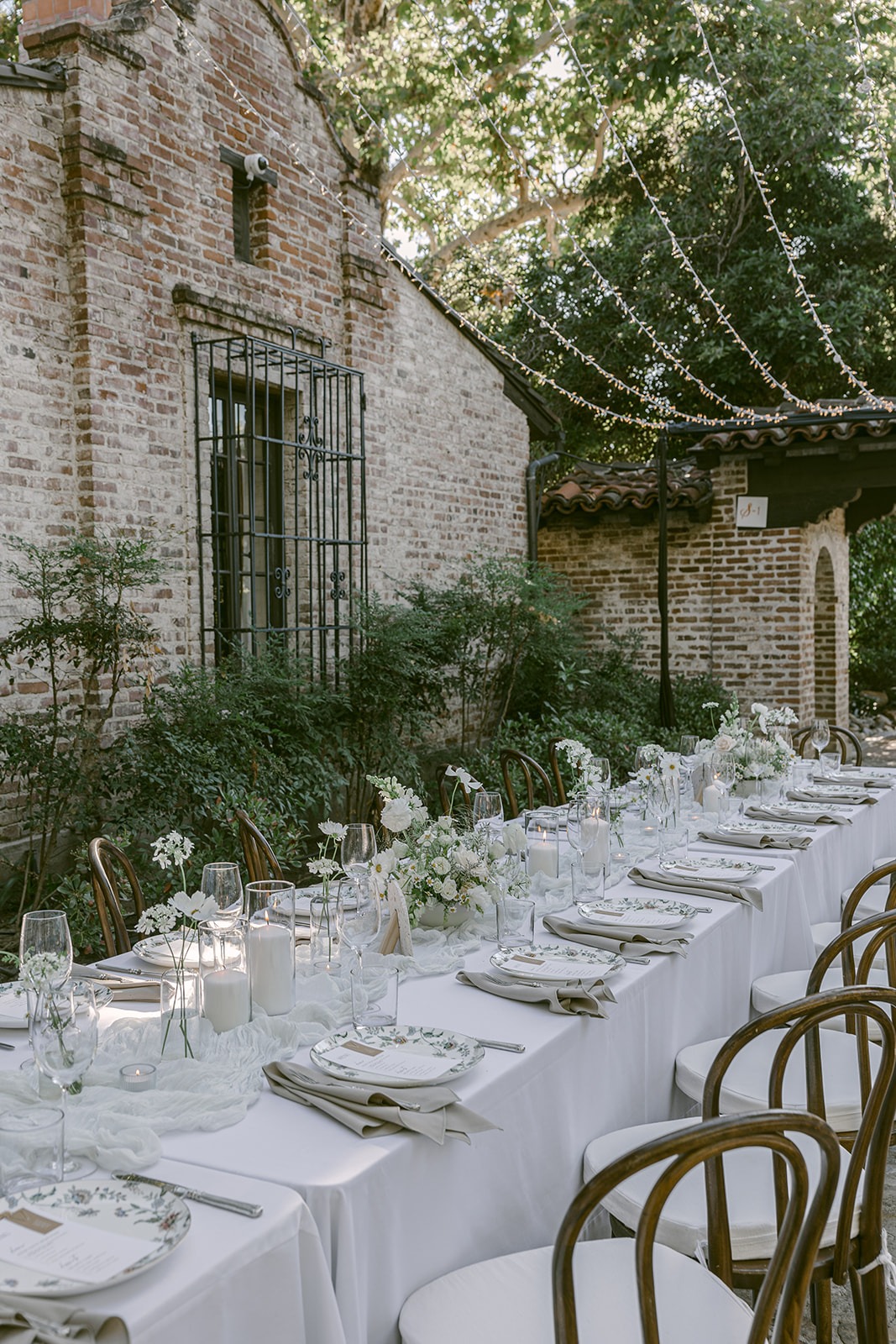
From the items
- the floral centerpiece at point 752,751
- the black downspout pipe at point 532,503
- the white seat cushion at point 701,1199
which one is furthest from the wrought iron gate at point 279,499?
the white seat cushion at point 701,1199

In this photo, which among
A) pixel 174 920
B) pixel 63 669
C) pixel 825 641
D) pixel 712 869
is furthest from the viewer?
pixel 825 641

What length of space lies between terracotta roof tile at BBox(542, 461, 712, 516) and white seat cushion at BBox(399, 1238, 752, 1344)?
25.8 ft

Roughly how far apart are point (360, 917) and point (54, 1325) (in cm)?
110

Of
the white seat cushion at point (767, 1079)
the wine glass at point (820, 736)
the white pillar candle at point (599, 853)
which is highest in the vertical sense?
the wine glass at point (820, 736)

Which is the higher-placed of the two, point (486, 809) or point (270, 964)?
point (486, 809)

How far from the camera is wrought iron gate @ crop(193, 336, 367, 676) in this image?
588 cm

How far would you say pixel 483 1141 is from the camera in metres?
1.85

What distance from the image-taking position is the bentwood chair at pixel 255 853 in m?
3.51

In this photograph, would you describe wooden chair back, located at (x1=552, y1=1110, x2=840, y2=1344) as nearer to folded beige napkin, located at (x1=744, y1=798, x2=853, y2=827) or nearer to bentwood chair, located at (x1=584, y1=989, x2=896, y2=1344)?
bentwood chair, located at (x1=584, y1=989, x2=896, y2=1344)

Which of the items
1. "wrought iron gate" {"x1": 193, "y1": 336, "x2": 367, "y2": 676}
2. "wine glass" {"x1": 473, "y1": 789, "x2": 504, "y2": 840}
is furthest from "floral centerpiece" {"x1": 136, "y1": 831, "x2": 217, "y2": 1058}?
"wrought iron gate" {"x1": 193, "y1": 336, "x2": 367, "y2": 676}

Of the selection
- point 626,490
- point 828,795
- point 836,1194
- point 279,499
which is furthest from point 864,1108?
point 626,490

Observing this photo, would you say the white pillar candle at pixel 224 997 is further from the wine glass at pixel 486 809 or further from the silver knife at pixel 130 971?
the wine glass at pixel 486 809

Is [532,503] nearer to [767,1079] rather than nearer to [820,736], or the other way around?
[820,736]

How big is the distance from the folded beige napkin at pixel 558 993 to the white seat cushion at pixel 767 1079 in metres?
0.33
